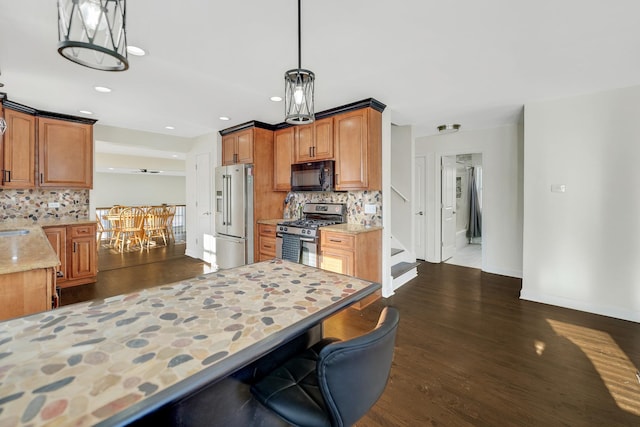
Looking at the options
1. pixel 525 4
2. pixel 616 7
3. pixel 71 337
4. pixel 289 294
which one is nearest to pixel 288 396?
pixel 289 294

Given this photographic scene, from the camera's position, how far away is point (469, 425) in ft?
5.32

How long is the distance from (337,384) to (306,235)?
270cm

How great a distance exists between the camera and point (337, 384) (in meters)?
0.84

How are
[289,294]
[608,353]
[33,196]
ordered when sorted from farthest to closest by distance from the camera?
[33,196]
[608,353]
[289,294]

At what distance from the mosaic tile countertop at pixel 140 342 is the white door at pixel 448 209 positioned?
4.37 metres

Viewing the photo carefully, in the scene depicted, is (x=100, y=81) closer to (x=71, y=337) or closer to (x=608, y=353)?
(x=71, y=337)

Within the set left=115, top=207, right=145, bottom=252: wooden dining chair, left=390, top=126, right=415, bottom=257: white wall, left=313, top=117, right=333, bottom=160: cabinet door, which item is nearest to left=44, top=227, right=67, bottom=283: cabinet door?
left=115, top=207, right=145, bottom=252: wooden dining chair

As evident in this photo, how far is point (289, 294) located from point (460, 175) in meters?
6.41

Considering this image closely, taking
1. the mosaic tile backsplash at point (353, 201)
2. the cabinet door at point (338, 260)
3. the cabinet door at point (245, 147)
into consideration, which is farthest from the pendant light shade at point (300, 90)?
the cabinet door at point (245, 147)

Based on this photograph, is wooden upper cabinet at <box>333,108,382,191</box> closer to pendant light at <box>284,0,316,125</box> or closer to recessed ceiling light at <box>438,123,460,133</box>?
recessed ceiling light at <box>438,123,460,133</box>

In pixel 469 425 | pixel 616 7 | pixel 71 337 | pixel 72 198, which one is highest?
pixel 616 7

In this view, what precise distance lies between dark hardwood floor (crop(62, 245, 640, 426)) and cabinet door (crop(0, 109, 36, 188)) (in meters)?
1.54

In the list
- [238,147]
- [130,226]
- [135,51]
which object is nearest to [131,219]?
[130,226]

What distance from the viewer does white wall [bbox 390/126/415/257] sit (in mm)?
4586
